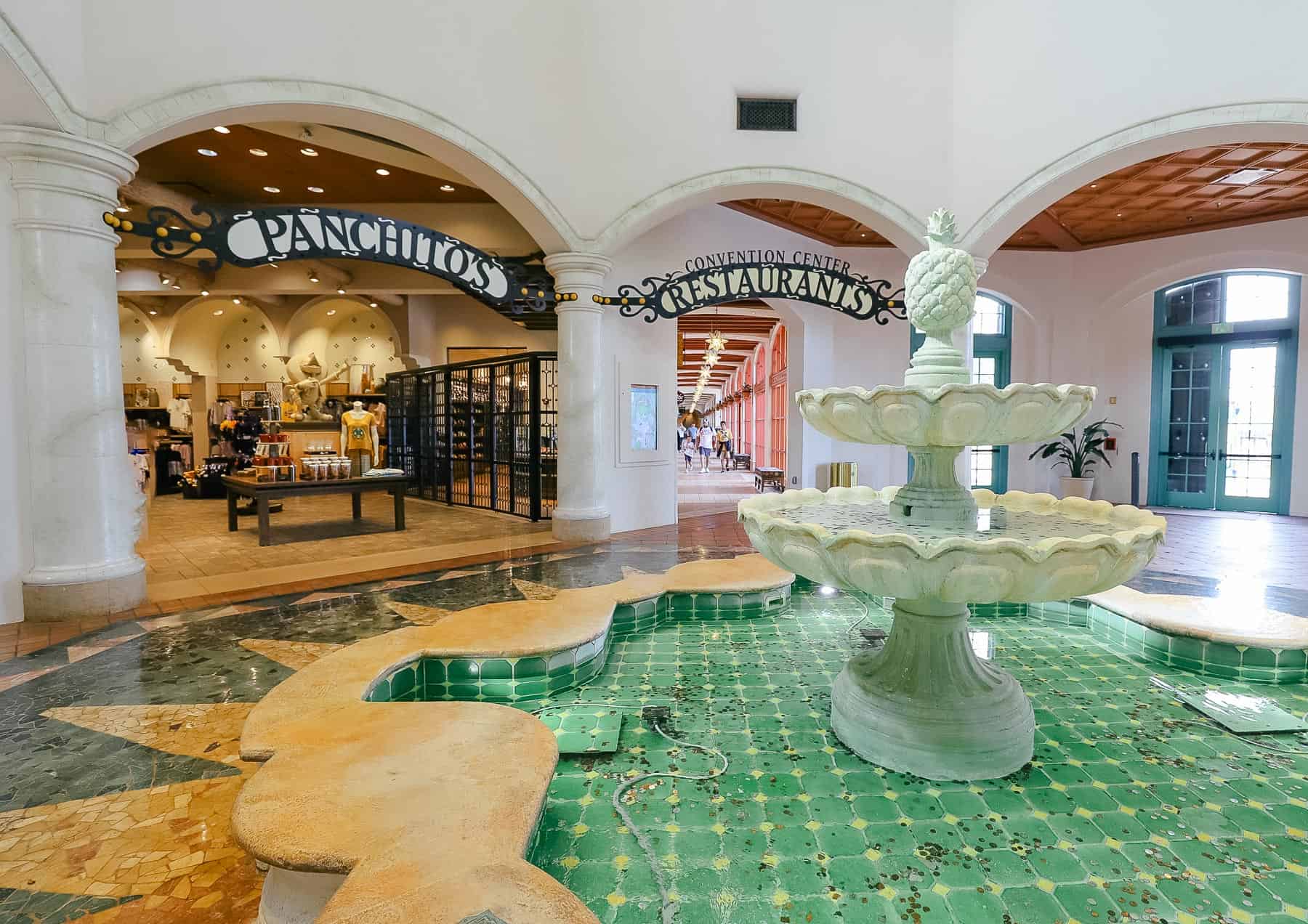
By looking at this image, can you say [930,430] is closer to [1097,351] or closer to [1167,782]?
[1167,782]

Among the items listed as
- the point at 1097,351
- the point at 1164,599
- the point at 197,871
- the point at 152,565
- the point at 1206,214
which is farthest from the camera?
the point at 1097,351

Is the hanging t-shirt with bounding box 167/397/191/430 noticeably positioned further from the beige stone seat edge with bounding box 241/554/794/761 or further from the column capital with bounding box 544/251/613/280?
the beige stone seat edge with bounding box 241/554/794/761

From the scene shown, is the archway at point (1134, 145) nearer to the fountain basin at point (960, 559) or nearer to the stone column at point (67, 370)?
the fountain basin at point (960, 559)

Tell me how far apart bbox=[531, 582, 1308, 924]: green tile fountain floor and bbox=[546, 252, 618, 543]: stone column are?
4.14m

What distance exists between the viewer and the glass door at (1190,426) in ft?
34.6

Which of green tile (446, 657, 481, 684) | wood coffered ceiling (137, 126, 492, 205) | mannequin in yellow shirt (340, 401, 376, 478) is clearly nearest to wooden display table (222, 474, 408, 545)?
mannequin in yellow shirt (340, 401, 376, 478)

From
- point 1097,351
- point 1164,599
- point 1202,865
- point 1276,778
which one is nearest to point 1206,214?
point 1097,351

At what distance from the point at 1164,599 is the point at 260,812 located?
468 centimetres

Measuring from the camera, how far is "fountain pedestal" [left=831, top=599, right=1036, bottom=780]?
2389mm

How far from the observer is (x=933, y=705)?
98.3 inches

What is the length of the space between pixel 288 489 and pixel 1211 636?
318 inches

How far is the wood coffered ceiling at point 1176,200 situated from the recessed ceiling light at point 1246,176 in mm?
60

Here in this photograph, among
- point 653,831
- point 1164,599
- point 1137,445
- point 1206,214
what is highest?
point 1206,214

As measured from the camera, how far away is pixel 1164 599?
151 inches
